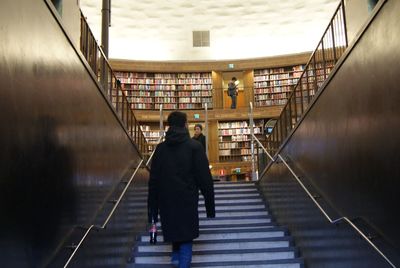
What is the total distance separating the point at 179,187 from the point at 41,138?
1233 millimetres

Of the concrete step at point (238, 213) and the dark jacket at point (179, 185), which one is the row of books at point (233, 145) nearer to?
the concrete step at point (238, 213)

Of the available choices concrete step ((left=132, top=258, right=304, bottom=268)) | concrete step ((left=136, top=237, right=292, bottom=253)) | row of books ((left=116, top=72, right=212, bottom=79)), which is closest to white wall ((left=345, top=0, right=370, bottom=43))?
concrete step ((left=132, top=258, right=304, bottom=268))

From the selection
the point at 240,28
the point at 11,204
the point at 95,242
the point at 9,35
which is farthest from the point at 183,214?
the point at 240,28

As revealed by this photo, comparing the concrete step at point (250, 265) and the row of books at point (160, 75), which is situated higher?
the row of books at point (160, 75)

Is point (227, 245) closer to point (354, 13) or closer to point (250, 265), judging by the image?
point (250, 265)

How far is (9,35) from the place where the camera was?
7.46ft

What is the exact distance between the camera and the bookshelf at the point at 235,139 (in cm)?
1450

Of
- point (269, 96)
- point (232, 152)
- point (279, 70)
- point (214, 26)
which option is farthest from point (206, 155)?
point (214, 26)

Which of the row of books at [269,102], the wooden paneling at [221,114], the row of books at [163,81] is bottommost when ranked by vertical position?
the wooden paneling at [221,114]

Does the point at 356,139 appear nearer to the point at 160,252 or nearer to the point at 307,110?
the point at 307,110

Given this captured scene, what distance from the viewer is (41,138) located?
8.94 feet

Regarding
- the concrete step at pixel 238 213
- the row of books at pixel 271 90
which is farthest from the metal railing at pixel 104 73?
the row of books at pixel 271 90

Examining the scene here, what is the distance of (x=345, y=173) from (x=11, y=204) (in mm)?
2659

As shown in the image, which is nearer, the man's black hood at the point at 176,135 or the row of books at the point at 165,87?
the man's black hood at the point at 176,135
